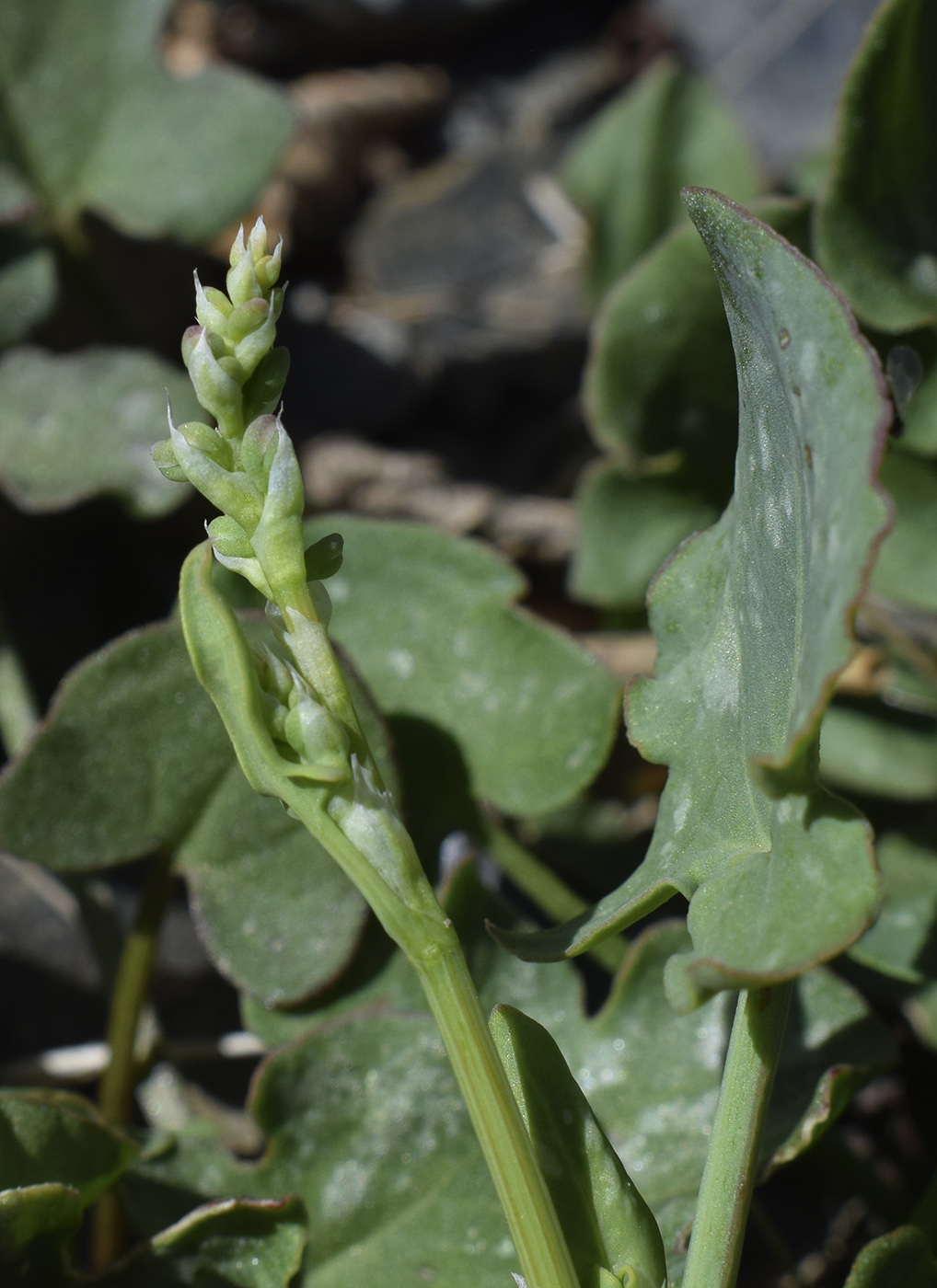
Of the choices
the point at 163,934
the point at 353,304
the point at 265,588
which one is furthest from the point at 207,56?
the point at 265,588

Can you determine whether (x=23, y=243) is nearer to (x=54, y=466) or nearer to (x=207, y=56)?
(x=54, y=466)

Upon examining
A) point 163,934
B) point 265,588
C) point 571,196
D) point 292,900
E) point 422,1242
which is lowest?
point 163,934

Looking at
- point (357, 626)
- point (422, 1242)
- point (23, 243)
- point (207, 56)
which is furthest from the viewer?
point (207, 56)

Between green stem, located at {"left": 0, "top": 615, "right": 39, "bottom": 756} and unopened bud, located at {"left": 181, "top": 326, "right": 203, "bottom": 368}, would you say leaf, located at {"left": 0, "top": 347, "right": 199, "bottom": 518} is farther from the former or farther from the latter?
unopened bud, located at {"left": 181, "top": 326, "right": 203, "bottom": 368}

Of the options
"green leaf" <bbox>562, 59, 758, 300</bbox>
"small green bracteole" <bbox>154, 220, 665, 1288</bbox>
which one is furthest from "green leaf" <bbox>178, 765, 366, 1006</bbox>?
"green leaf" <bbox>562, 59, 758, 300</bbox>

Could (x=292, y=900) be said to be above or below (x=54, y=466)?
below

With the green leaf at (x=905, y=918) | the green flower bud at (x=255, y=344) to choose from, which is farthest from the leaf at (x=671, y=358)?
the green flower bud at (x=255, y=344)

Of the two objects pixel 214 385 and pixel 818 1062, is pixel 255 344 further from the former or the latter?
pixel 818 1062
